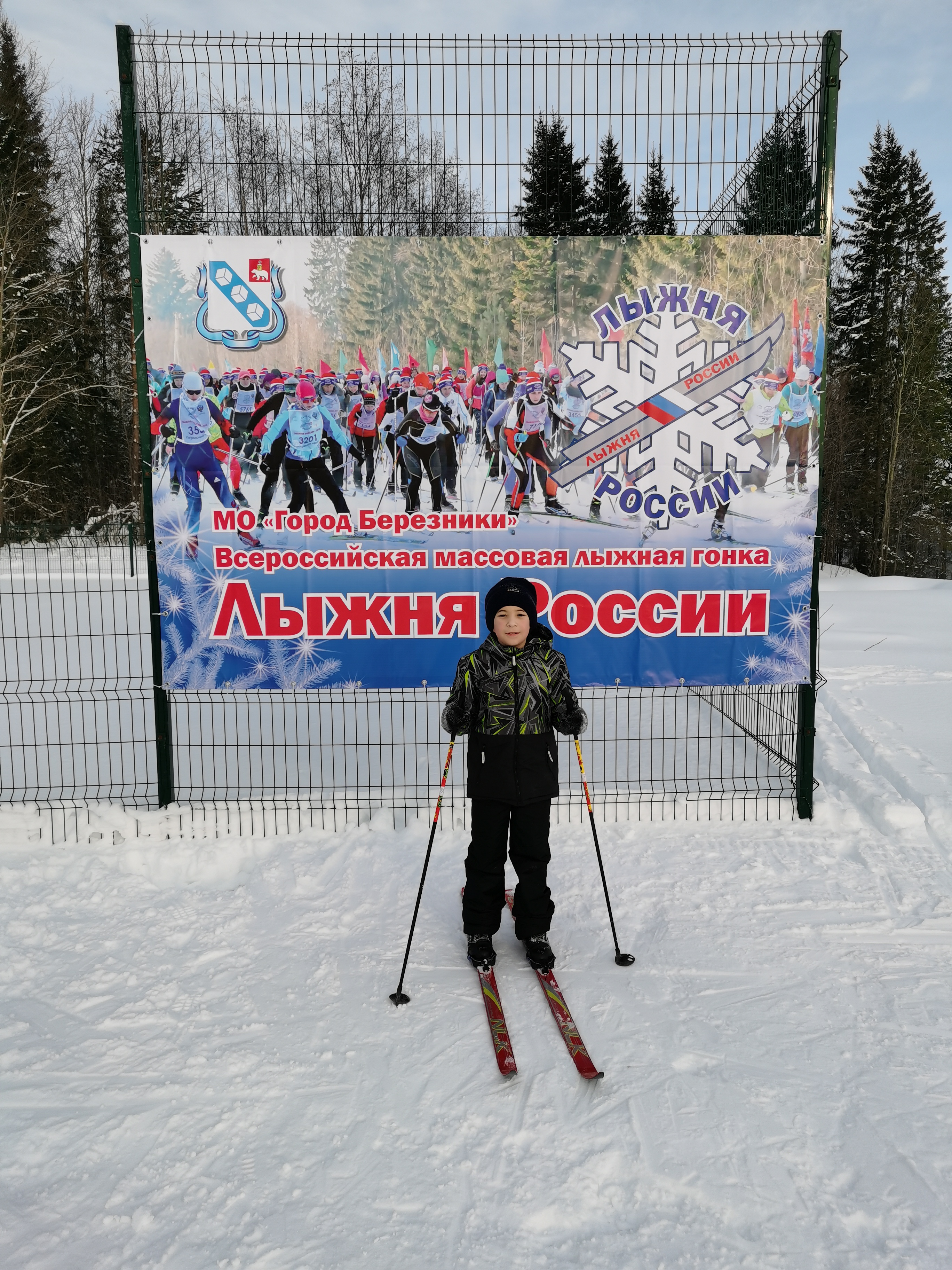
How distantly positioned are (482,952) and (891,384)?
29.5 m

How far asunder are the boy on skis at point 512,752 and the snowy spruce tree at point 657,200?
8.95 ft

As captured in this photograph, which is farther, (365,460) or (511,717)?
(365,460)

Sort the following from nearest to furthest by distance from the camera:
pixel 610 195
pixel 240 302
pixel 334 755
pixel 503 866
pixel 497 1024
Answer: pixel 497 1024
pixel 503 866
pixel 240 302
pixel 610 195
pixel 334 755

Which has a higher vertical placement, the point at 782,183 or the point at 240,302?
the point at 782,183

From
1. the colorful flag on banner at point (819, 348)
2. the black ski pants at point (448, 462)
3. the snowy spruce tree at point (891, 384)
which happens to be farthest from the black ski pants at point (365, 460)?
the snowy spruce tree at point (891, 384)

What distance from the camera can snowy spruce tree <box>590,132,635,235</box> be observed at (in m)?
4.82

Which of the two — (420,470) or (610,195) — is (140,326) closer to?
(420,470)

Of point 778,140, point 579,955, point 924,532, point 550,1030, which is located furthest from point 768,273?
point 924,532

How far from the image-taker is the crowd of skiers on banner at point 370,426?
4785 mm

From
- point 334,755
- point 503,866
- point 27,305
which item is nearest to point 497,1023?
point 503,866

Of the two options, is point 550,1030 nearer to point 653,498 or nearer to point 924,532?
point 653,498

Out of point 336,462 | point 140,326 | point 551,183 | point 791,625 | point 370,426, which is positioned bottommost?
point 791,625

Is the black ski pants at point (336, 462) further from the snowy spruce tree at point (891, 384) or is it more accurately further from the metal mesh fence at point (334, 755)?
the snowy spruce tree at point (891, 384)

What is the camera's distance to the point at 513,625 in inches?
146
